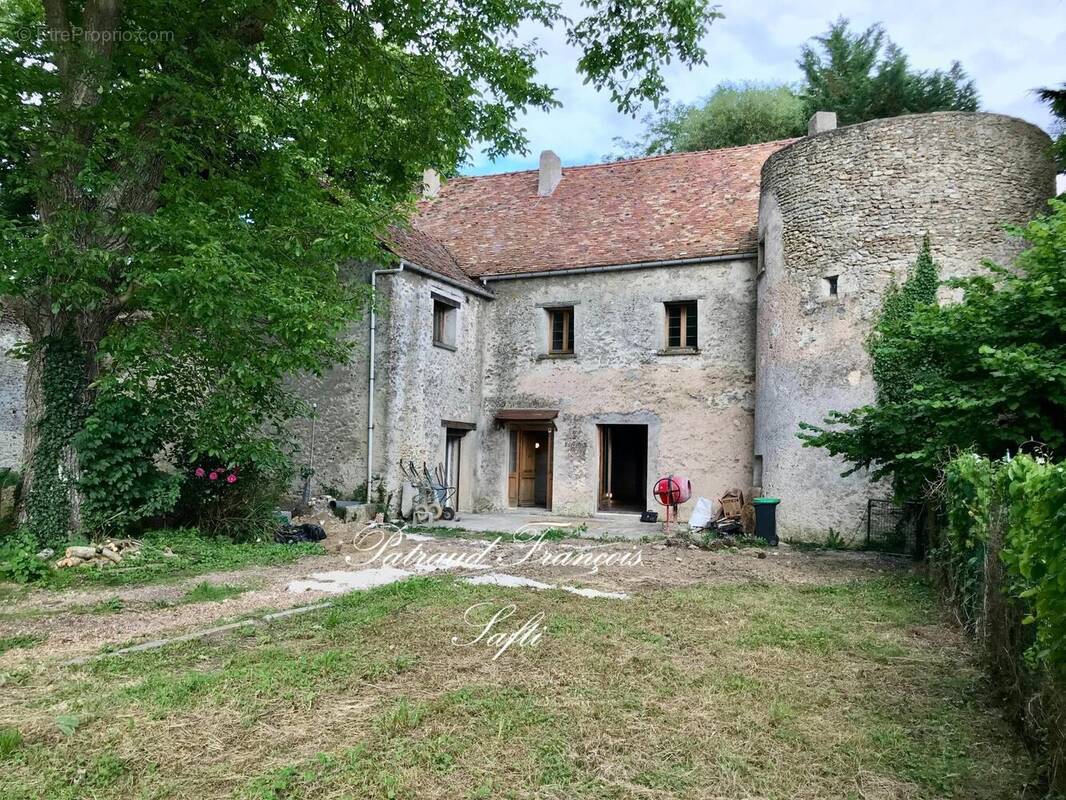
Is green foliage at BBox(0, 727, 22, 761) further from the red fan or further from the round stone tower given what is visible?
the round stone tower

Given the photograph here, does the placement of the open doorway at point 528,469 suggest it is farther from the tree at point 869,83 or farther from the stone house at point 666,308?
the tree at point 869,83

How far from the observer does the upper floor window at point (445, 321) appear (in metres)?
15.8

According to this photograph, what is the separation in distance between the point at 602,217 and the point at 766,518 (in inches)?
339

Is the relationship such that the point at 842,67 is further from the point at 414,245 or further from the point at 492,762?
the point at 492,762

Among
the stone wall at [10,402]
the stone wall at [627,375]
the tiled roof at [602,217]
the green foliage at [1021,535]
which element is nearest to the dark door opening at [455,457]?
the stone wall at [627,375]

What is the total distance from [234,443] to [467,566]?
3964mm

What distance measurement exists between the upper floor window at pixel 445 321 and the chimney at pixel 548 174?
192 inches

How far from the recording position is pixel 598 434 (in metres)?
16.0

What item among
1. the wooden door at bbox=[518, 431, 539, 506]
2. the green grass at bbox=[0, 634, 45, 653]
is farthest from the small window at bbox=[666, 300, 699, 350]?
the green grass at bbox=[0, 634, 45, 653]

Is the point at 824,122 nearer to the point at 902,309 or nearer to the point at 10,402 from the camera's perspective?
the point at 902,309

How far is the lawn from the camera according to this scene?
3.23 m

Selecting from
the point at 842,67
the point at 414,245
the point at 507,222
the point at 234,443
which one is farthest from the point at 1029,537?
the point at 842,67

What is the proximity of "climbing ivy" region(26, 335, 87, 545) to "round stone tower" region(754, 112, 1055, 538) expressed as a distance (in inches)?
437

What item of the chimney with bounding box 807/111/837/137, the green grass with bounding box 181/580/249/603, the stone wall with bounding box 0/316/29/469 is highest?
the chimney with bounding box 807/111/837/137
